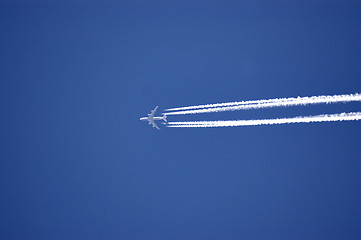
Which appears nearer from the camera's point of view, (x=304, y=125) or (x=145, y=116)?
(x=304, y=125)

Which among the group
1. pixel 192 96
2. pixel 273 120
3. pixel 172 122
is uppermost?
pixel 192 96

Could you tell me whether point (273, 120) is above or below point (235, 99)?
below

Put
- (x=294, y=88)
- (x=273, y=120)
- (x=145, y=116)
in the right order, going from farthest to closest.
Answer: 1. (x=145, y=116)
2. (x=294, y=88)
3. (x=273, y=120)

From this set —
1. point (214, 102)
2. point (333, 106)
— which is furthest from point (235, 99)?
point (333, 106)

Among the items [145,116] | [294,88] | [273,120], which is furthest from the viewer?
[145,116]

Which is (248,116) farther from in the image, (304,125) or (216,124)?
(304,125)

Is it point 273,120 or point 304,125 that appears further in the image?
point 304,125

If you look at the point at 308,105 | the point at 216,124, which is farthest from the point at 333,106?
the point at 216,124

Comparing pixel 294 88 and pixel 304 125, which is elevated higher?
pixel 294 88

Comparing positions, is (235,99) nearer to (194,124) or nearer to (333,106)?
(194,124)
